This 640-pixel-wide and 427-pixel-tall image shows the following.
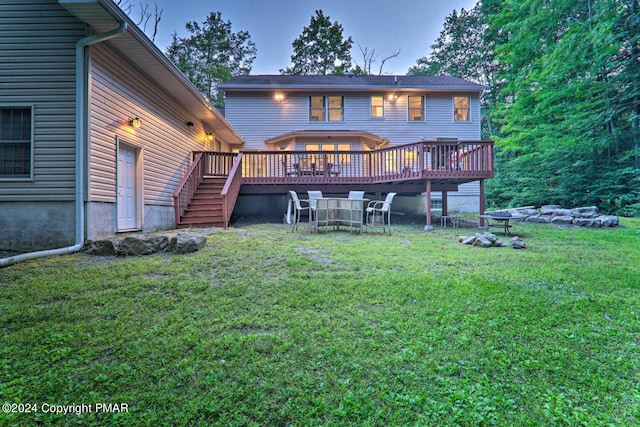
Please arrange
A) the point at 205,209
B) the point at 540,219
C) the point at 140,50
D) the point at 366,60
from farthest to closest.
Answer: the point at 366,60 → the point at 540,219 → the point at 205,209 → the point at 140,50

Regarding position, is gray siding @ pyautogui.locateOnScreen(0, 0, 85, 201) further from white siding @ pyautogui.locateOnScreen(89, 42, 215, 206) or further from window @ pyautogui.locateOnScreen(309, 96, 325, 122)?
window @ pyautogui.locateOnScreen(309, 96, 325, 122)

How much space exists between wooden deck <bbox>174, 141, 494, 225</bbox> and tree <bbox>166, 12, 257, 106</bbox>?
1482cm

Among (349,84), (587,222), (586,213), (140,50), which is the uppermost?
→ (349,84)

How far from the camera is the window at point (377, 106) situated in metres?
14.0

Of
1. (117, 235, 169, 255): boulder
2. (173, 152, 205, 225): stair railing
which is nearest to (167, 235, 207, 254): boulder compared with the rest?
(117, 235, 169, 255): boulder

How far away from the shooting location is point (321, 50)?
23.1 meters

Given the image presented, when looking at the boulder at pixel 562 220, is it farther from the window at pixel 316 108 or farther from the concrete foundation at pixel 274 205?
the window at pixel 316 108

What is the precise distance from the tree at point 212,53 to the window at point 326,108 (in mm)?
11386

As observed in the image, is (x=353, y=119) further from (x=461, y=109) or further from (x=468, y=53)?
(x=468, y=53)

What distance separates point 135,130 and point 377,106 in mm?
10478

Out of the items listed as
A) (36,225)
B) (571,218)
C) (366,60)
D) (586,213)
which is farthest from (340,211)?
(366,60)

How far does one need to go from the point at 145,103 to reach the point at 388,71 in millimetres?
20975

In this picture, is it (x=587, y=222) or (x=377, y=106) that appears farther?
(x=377, y=106)

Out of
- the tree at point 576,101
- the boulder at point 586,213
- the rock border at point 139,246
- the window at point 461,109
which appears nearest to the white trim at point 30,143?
the rock border at point 139,246
